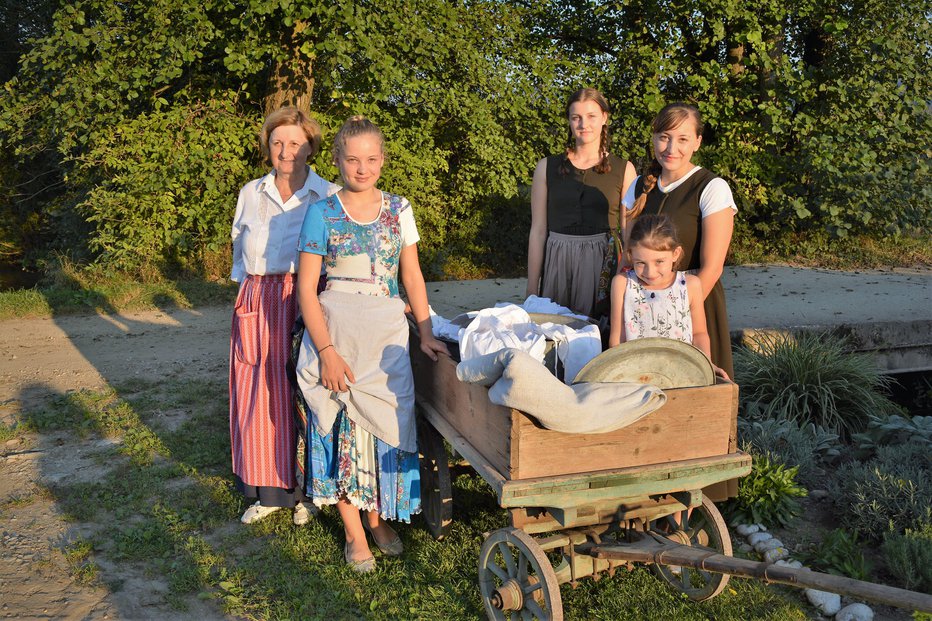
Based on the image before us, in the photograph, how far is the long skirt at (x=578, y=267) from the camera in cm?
389

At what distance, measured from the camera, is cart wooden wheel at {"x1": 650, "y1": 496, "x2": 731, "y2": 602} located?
10.1 ft

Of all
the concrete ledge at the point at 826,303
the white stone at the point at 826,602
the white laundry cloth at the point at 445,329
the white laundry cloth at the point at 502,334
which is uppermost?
the white laundry cloth at the point at 502,334

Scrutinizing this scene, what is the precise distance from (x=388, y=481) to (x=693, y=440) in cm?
137

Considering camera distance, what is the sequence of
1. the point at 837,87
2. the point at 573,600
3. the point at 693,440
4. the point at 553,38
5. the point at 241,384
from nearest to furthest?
the point at 693,440 → the point at 573,600 → the point at 241,384 → the point at 837,87 → the point at 553,38

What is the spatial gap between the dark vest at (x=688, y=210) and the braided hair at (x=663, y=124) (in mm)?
84

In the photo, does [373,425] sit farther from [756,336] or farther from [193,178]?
[193,178]

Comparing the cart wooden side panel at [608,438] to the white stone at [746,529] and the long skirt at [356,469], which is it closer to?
the long skirt at [356,469]

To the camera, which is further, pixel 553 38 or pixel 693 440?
pixel 553 38

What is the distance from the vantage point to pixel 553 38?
464 inches

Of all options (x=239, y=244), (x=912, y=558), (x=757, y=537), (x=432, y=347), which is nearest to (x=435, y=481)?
(x=432, y=347)

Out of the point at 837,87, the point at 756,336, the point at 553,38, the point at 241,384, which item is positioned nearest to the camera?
the point at 241,384

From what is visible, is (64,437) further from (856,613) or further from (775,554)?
(856,613)

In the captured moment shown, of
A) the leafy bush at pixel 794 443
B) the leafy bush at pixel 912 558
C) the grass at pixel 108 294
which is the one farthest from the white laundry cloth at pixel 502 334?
the grass at pixel 108 294

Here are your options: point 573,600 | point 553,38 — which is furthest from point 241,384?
point 553,38
